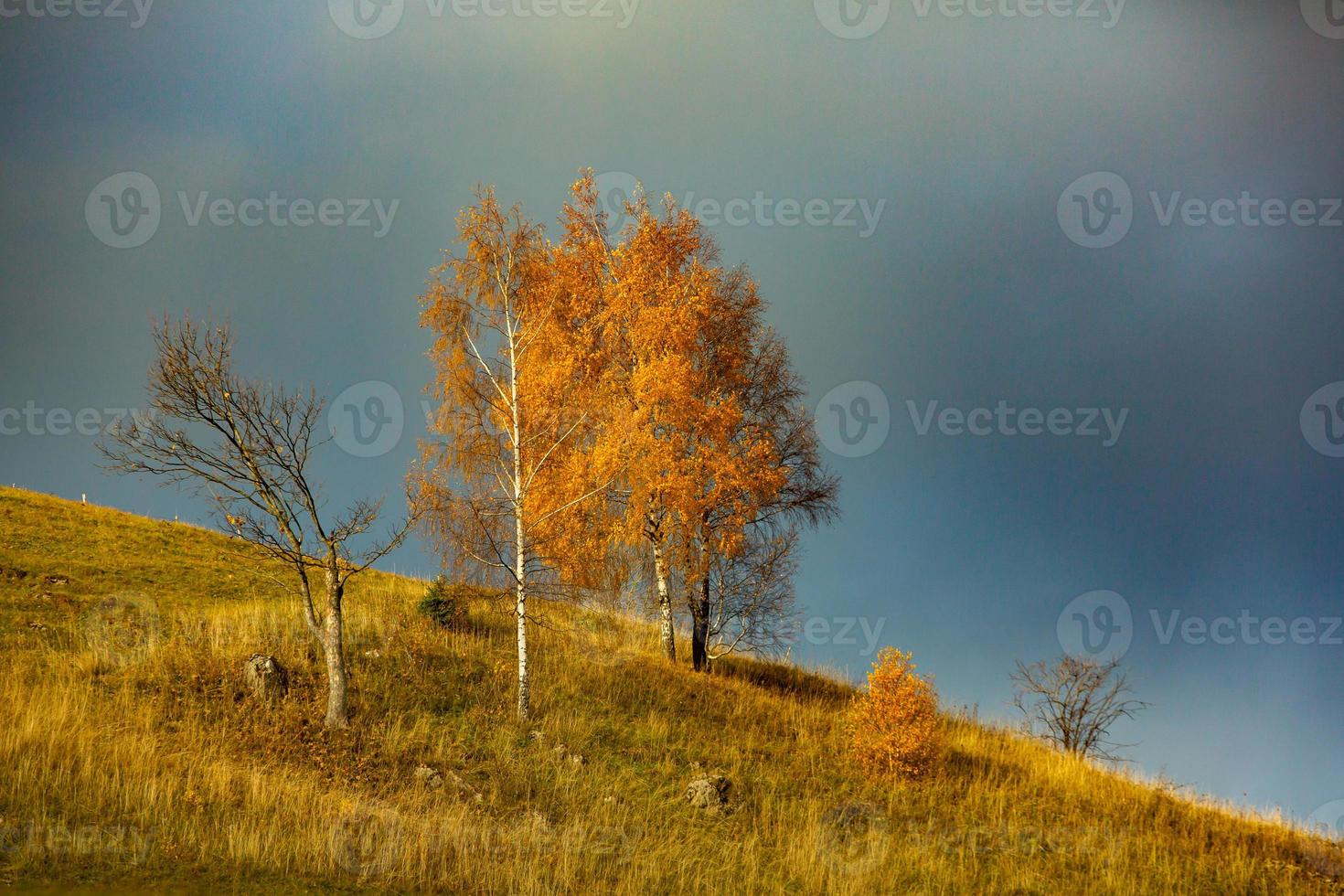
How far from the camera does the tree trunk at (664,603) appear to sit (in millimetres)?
26719

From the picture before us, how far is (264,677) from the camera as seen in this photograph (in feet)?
63.0

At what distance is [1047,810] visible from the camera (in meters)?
20.5

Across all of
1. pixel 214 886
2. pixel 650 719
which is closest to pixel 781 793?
pixel 650 719

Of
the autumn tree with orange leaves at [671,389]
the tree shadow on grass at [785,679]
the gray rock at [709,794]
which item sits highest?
the autumn tree with orange leaves at [671,389]

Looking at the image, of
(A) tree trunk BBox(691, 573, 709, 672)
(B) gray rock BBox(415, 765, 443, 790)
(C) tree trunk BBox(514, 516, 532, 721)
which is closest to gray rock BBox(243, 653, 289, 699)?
(B) gray rock BBox(415, 765, 443, 790)

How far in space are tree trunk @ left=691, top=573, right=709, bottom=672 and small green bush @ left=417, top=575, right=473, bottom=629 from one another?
6478mm

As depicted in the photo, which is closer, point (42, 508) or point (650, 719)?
point (650, 719)

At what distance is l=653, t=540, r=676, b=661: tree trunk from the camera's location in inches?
1052

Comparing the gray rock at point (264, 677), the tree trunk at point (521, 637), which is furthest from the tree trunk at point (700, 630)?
the gray rock at point (264, 677)

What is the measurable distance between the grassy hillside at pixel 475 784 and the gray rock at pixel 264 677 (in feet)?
0.76

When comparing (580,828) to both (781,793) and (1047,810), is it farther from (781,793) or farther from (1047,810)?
(1047,810)

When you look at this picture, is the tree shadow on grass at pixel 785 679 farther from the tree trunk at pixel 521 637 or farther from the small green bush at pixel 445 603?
the tree trunk at pixel 521 637

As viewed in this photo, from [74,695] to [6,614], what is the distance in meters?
6.01

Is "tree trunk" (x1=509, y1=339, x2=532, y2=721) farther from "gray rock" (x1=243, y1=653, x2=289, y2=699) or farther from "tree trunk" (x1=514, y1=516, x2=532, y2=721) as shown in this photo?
"gray rock" (x1=243, y1=653, x2=289, y2=699)
